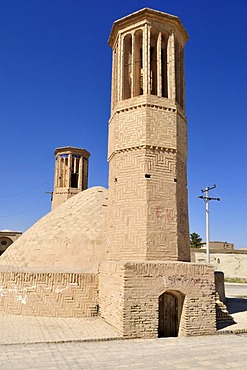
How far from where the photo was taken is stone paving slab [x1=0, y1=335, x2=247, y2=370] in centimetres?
593

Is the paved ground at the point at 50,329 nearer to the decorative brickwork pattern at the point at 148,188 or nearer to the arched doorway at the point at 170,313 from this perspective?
the arched doorway at the point at 170,313

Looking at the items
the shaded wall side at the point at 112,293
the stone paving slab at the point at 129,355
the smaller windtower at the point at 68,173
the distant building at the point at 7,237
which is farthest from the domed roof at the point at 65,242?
the distant building at the point at 7,237

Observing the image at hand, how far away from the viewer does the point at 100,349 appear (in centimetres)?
691

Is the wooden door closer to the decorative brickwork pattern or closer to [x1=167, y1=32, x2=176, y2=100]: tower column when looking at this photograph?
the decorative brickwork pattern

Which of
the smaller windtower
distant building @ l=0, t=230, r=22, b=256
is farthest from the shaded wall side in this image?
distant building @ l=0, t=230, r=22, b=256

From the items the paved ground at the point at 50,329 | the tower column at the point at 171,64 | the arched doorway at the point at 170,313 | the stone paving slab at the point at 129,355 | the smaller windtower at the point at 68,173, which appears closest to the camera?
the stone paving slab at the point at 129,355

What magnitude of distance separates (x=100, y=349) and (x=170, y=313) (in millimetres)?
2460

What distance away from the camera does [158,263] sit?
8383mm

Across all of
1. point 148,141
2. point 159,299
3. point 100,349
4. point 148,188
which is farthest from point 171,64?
point 100,349

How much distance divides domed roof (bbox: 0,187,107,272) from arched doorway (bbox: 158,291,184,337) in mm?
3121

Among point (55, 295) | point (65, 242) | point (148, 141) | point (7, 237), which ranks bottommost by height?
point (55, 295)

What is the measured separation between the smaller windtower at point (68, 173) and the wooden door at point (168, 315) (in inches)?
639

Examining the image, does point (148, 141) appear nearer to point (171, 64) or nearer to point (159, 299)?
point (171, 64)

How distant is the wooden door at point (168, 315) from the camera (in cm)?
868
